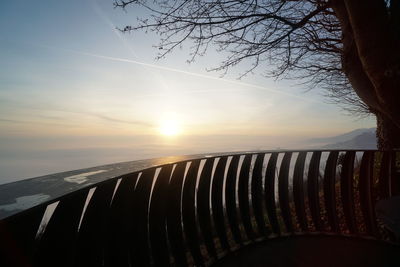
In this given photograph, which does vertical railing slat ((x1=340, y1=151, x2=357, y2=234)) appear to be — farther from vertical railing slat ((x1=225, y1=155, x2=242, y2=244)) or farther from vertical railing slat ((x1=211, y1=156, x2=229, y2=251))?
vertical railing slat ((x1=211, y1=156, x2=229, y2=251))

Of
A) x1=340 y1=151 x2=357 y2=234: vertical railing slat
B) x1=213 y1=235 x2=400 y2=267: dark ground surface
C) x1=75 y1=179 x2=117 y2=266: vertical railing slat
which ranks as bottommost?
x1=213 y1=235 x2=400 y2=267: dark ground surface

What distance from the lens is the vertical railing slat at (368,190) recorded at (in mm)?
4191

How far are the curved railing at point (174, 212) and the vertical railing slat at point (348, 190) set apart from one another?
0.02 m

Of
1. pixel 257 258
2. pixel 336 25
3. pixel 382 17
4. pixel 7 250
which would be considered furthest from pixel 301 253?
pixel 336 25

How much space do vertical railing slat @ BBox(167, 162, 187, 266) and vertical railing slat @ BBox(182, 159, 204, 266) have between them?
18 cm

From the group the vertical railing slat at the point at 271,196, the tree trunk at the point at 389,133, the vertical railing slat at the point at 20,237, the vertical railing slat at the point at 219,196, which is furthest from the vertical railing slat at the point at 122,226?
the tree trunk at the point at 389,133

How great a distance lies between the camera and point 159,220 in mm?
2816

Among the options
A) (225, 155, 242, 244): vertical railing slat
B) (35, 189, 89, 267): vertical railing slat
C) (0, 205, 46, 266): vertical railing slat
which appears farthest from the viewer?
(225, 155, 242, 244): vertical railing slat

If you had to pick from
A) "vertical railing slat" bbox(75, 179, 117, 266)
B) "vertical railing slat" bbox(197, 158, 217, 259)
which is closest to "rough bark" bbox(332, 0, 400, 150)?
"vertical railing slat" bbox(197, 158, 217, 259)

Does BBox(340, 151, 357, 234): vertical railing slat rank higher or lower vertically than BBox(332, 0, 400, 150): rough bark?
lower

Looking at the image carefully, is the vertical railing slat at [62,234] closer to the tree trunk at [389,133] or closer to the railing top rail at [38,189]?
the railing top rail at [38,189]

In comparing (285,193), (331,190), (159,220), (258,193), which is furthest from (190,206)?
(331,190)

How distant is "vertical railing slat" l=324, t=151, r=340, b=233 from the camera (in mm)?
4422

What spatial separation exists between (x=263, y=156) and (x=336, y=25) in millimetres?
5716
